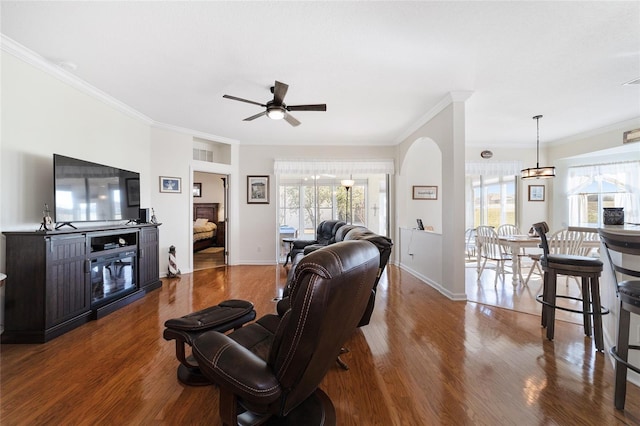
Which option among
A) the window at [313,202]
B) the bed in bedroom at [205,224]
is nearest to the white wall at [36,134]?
the window at [313,202]

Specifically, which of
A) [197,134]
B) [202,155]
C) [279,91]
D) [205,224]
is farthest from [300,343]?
[205,224]

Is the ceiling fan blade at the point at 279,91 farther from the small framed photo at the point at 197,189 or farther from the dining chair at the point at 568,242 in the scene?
the small framed photo at the point at 197,189

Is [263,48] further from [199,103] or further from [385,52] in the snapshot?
[199,103]

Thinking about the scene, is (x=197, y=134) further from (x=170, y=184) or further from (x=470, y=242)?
(x=470, y=242)

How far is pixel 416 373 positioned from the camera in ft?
6.48

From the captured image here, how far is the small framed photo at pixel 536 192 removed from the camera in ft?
20.1

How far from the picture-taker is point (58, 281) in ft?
8.42

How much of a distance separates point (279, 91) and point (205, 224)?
6531 millimetres

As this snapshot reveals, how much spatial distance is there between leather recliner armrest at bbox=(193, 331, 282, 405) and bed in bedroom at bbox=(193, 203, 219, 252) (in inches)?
272

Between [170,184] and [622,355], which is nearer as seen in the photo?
[622,355]

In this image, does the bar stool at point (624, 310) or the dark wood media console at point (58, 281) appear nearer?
the bar stool at point (624, 310)

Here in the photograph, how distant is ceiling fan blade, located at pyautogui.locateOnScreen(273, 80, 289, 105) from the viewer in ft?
8.59

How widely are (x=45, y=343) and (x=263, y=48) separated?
10.8 ft

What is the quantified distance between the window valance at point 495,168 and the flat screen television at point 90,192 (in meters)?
6.52
